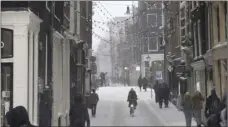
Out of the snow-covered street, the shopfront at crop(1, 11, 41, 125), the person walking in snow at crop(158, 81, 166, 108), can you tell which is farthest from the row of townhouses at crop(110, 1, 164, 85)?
the shopfront at crop(1, 11, 41, 125)

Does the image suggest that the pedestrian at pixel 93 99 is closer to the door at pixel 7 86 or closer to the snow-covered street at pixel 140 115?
the snow-covered street at pixel 140 115

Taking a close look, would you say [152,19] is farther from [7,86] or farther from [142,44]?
[7,86]

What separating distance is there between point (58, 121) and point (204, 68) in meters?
7.16

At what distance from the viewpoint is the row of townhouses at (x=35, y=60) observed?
395 inches

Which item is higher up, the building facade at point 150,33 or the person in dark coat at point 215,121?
the building facade at point 150,33

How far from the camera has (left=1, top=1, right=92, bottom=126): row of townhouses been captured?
1003 cm

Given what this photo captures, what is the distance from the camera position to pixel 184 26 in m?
26.0

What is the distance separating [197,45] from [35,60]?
41.1 feet

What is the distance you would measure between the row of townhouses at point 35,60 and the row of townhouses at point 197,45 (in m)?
4.91

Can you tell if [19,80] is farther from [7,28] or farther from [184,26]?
[184,26]

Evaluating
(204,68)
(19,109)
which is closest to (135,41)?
(204,68)

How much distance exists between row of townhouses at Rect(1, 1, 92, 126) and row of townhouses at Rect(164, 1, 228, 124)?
4907mm

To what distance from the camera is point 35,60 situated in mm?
11352

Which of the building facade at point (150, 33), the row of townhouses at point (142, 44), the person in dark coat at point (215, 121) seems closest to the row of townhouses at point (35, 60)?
the person in dark coat at point (215, 121)
